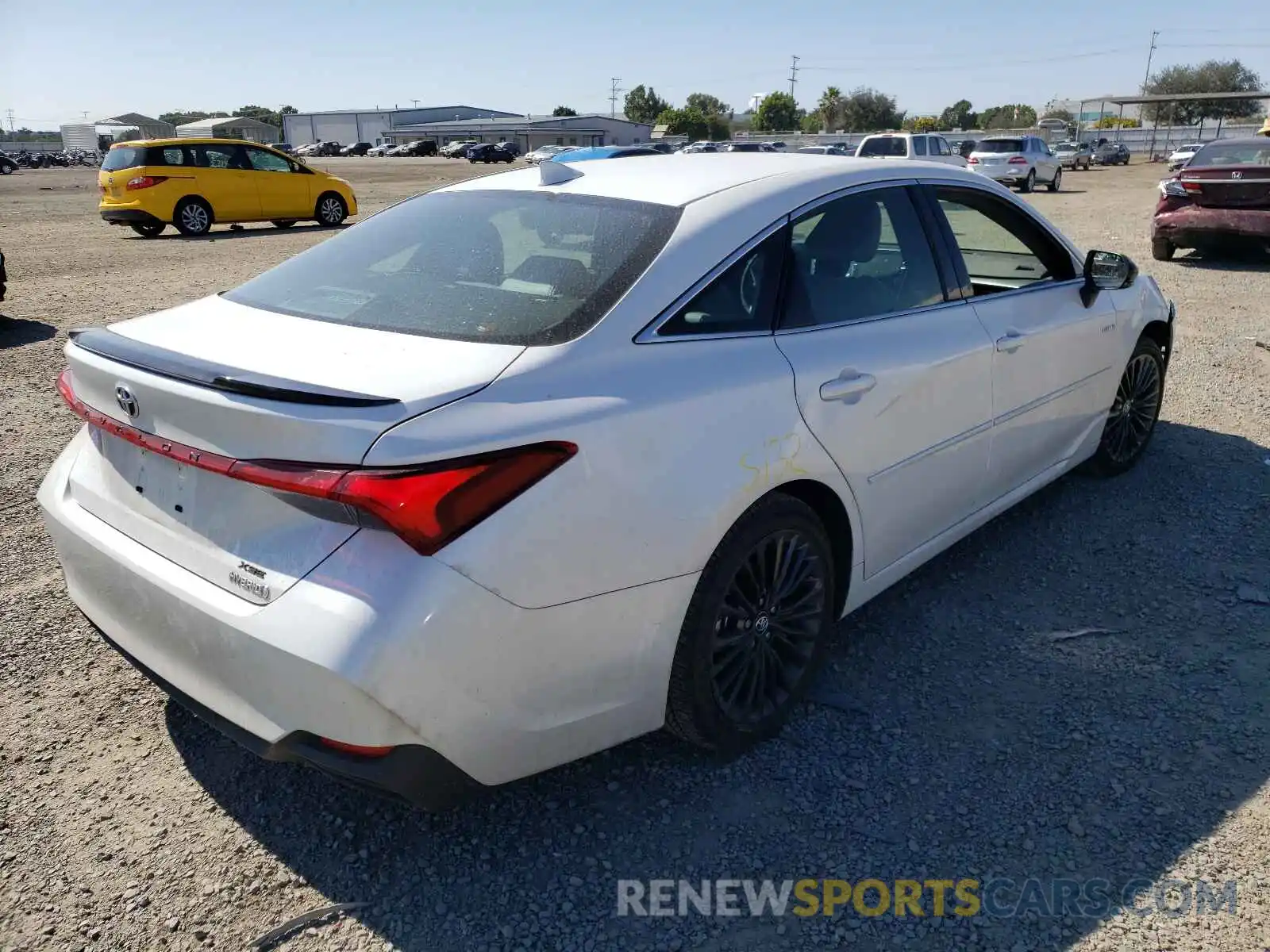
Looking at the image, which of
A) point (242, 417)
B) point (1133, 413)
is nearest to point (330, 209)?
point (1133, 413)

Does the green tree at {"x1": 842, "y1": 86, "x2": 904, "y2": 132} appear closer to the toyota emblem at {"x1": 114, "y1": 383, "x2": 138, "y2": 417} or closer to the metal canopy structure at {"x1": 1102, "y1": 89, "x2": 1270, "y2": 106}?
the metal canopy structure at {"x1": 1102, "y1": 89, "x2": 1270, "y2": 106}

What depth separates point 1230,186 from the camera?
38.4 feet

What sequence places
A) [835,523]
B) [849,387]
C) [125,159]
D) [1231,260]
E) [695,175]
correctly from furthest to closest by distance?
[125,159]
[1231,260]
[695,175]
[835,523]
[849,387]

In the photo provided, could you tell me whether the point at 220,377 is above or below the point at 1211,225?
above

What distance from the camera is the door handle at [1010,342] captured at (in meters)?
3.59

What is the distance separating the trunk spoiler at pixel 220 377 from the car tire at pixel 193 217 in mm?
16886

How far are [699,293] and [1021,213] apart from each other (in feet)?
6.94

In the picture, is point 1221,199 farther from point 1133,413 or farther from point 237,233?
point 237,233

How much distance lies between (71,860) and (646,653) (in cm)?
157

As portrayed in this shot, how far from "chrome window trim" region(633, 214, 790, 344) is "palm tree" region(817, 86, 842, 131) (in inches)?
4480

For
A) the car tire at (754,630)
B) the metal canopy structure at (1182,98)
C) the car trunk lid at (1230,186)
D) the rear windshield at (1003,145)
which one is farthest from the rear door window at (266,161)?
the metal canopy structure at (1182,98)

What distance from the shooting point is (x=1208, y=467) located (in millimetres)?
5148

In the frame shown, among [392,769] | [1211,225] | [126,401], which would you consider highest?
[126,401]

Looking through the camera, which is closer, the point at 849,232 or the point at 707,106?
the point at 849,232
